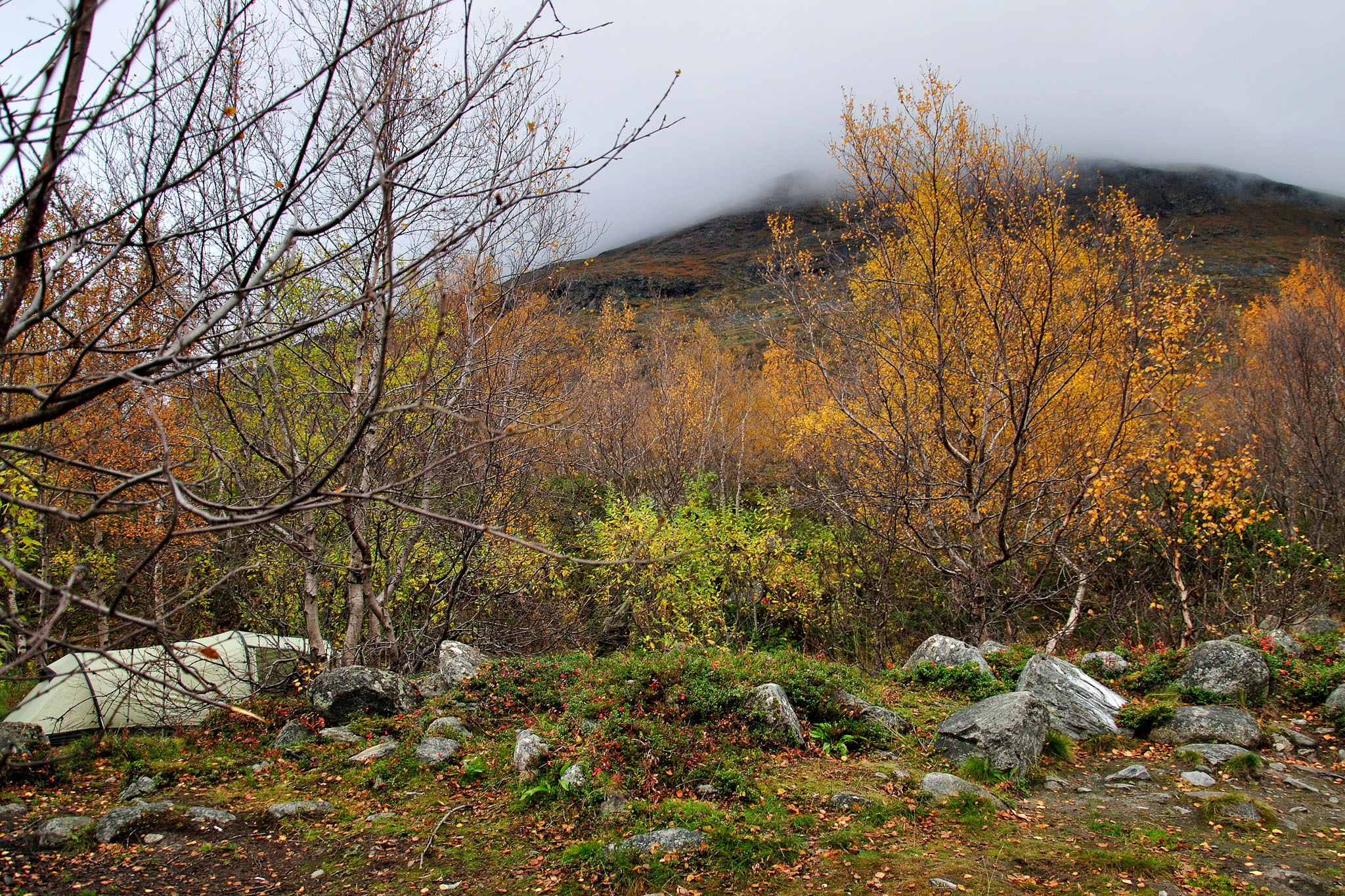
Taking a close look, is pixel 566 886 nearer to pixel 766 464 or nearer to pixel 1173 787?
pixel 1173 787

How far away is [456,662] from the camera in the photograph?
772cm

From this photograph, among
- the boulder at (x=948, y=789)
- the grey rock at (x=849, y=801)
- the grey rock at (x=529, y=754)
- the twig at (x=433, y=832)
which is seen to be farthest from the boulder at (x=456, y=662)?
the boulder at (x=948, y=789)

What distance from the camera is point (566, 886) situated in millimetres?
4062

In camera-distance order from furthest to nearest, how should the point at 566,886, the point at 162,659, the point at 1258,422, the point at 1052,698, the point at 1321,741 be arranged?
1. the point at 1258,422
2. the point at 1052,698
3. the point at 1321,741
4. the point at 566,886
5. the point at 162,659

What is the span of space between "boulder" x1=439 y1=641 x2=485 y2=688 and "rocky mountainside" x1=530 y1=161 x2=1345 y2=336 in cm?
4584

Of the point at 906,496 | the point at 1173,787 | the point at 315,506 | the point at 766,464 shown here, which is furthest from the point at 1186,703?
the point at 766,464

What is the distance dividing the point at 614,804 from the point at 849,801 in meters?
1.66

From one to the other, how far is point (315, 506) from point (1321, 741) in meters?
7.71

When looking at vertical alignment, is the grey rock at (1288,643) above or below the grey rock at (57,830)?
below

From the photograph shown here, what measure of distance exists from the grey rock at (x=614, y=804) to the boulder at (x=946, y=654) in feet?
14.0

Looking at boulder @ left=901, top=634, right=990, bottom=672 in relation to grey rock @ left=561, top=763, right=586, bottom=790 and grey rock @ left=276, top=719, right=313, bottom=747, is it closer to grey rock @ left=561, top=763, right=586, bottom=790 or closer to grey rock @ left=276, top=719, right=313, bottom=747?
grey rock @ left=561, top=763, right=586, bottom=790

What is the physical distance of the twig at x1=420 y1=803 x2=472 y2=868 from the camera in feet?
14.8

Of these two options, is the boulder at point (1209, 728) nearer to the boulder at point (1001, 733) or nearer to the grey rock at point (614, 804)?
the boulder at point (1001, 733)

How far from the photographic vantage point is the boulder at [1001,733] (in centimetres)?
518
